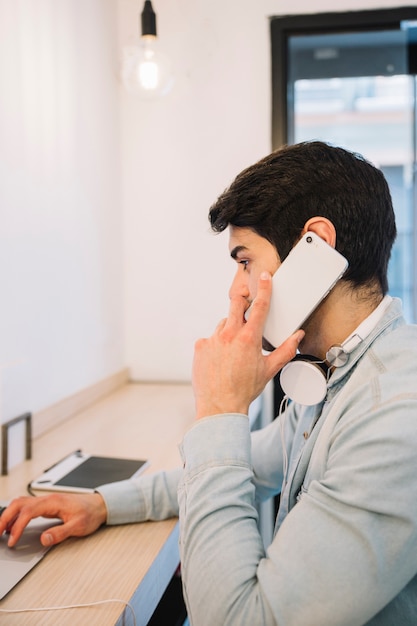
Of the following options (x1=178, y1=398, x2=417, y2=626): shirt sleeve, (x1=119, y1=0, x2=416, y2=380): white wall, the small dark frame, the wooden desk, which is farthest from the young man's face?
(x1=119, y1=0, x2=416, y2=380): white wall

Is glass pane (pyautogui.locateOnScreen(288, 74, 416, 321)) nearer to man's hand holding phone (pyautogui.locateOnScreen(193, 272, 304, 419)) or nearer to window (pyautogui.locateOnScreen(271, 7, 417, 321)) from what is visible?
window (pyautogui.locateOnScreen(271, 7, 417, 321))

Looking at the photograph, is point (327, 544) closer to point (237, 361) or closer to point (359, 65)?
point (237, 361)

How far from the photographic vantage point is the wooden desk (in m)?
0.80

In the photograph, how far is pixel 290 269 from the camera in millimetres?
906

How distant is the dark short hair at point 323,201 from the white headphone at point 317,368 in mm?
73

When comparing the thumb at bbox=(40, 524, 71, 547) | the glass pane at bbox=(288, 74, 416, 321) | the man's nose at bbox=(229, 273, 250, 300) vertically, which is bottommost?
the thumb at bbox=(40, 524, 71, 547)

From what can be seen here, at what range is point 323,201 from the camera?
2.93 ft

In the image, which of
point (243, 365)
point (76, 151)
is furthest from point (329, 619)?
point (76, 151)

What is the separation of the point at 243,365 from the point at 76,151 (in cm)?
126

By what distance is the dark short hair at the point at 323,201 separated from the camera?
89 centimetres

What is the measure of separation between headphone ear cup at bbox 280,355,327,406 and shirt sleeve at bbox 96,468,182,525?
12.9 inches

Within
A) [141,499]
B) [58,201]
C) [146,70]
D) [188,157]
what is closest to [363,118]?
[188,157]

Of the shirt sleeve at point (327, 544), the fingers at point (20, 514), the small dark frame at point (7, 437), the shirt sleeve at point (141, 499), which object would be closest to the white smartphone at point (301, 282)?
the shirt sleeve at point (327, 544)

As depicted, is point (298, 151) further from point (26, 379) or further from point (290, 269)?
point (26, 379)
